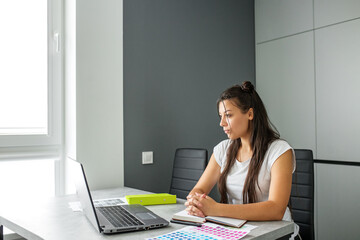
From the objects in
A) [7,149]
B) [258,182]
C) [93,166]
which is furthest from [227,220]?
[7,149]

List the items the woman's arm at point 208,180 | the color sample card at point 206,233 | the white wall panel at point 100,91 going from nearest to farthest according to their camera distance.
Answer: the color sample card at point 206,233
the woman's arm at point 208,180
the white wall panel at point 100,91

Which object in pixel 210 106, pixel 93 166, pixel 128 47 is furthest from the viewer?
pixel 210 106

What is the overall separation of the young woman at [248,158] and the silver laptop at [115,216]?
0.85 ft

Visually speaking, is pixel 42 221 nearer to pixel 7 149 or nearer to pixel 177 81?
pixel 7 149

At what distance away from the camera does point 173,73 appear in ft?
9.43

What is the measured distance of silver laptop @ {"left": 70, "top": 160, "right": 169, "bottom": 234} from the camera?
1.31 m

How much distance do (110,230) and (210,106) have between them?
77.8 inches

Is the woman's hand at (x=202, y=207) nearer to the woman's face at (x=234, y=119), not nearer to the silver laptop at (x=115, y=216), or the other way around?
the silver laptop at (x=115, y=216)

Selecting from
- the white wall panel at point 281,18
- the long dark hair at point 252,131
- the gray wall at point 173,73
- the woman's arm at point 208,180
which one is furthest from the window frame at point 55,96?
A: the white wall panel at point 281,18

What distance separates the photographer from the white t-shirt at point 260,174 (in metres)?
1.73

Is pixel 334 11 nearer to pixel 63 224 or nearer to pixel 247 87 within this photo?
pixel 247 87

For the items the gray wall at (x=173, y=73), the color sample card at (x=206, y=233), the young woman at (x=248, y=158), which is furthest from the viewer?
the gray wall at (x=173, y=73)

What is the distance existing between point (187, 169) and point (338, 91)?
1.44 m

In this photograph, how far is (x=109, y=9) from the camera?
249 cm
